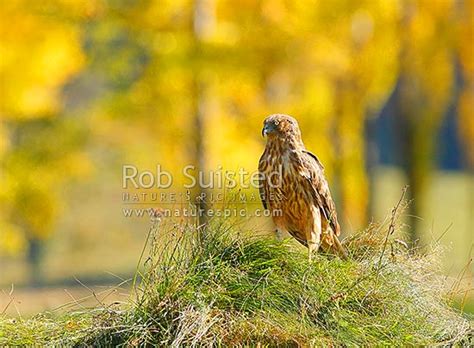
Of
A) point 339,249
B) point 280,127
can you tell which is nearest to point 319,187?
point 280,127

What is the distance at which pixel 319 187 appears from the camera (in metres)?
5.94

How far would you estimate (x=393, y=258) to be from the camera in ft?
16.1

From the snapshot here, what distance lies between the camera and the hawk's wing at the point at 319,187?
5914mm

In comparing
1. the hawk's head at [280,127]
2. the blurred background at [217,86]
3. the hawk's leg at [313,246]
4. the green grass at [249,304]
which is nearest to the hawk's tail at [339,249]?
the hawk's leg at [313,246]

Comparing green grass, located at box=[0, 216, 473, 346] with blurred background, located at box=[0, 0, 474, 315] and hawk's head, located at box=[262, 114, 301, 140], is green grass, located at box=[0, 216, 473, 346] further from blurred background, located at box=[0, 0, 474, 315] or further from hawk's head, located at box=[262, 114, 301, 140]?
blurred background, located at box=[0, 0, 474, 315]

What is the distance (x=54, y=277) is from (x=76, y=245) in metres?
3.23

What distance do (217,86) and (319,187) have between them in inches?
381

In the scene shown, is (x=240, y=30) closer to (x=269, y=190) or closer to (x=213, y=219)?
(x=269, y=190)

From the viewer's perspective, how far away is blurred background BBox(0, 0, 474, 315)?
48.8 feet

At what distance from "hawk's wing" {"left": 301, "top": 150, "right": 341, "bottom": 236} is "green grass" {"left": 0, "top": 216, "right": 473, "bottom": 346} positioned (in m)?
1.09

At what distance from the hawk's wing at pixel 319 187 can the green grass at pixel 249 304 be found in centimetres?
109

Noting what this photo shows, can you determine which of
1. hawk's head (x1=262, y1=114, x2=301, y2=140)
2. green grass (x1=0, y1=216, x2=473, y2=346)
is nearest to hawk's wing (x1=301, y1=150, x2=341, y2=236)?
hawk's head (x1=262, y1=114, x2=301, y2=140)

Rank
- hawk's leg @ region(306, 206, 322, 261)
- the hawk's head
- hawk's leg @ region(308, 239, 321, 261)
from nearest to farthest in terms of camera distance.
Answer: hawk's leg @ region(308, 239, 321, 261) → hawk's leg @ region(306, 206, 322, 261) → the hawk's head

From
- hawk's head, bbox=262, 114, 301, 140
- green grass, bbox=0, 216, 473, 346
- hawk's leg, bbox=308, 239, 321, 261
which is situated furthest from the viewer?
hawk's head, bbox=262, 114, 301, 140
